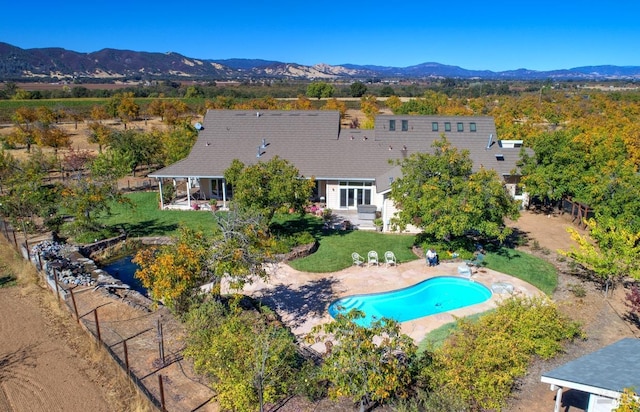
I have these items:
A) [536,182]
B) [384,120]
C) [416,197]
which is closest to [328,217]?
[416,197]

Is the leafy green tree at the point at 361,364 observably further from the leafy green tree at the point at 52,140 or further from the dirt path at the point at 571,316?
the leafy green tree at the point at 52,140

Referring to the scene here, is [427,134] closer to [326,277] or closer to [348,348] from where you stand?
[326,277]

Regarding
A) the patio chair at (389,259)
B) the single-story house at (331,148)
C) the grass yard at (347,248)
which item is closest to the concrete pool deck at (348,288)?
the patio chair at (389,259)

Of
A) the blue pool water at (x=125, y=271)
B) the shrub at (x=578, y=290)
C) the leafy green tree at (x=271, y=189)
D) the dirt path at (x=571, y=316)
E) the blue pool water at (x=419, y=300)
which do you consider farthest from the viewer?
the leafy green tree at (x=271, y=189)

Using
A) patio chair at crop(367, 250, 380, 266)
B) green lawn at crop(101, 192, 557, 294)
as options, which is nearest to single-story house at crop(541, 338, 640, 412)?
green lawn at crop(101, 192, 557, 294)

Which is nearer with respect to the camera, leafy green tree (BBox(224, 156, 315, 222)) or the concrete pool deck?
the concrete pool deck

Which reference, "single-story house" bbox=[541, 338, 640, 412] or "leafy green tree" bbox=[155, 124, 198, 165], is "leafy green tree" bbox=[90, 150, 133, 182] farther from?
"single-story house" bbox=[541, 338, 640, 412]
